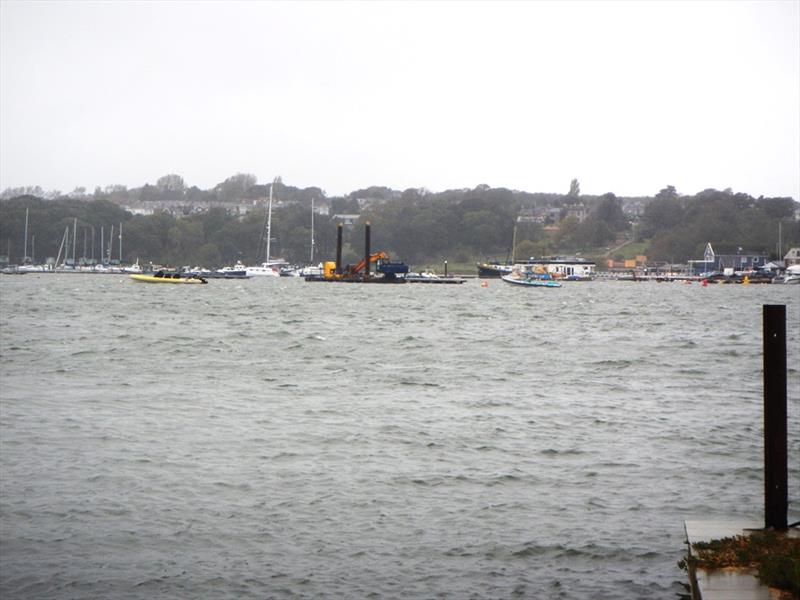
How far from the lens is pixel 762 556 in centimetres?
931

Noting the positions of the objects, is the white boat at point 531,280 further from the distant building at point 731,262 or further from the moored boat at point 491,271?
the distant building at point 731,262

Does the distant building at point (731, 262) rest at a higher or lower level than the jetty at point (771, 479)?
higher

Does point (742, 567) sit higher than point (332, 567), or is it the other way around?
point (742, 567)

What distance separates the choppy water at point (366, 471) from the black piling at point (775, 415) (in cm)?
135

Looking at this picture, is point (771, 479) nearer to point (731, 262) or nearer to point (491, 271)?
point (491, 271)

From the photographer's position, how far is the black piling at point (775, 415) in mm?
10469

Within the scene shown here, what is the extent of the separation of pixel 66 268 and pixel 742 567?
198851 millimetres

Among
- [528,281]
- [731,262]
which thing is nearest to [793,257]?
[731,262]

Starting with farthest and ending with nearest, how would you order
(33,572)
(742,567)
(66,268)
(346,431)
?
(66,268) → (346,431) → (33,572) → (742,567)

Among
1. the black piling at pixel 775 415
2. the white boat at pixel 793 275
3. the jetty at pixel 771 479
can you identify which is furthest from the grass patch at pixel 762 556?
the white boat at pixel 793 275

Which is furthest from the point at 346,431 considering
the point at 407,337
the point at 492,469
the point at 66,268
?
the point at 66,268

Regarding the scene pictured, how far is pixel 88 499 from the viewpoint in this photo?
14.5m

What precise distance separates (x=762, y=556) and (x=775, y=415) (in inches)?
68.8

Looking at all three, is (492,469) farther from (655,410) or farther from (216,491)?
(655,410)
